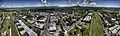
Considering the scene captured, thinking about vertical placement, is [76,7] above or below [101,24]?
below

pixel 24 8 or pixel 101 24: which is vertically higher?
pixel 101 24

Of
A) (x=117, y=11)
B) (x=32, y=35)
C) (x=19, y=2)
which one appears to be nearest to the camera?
(x=32, y=35)

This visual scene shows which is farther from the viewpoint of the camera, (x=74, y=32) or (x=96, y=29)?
(x=96, y=29)

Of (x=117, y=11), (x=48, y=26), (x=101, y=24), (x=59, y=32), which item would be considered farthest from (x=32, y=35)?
(x=117, y=11)

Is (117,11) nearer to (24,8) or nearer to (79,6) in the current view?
(79,6)

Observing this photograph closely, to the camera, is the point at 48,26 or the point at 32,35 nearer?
the point at 32,35

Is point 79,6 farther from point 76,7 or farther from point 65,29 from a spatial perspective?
point 65,29

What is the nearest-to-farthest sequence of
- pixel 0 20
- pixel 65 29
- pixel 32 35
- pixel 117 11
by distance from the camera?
pixel 32 35 → pixel 65 29 → pixel 0 20 → pixel 117 11

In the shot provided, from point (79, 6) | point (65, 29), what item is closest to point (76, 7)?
point (79, 6)

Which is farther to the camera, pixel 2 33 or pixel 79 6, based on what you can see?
pixel 79 6
